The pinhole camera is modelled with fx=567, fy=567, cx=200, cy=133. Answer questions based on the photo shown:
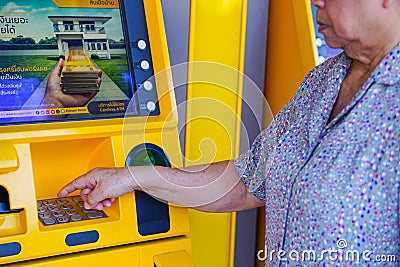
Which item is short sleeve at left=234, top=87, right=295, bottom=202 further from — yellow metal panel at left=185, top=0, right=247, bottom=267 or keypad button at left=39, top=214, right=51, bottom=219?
keypad button at left=39, top=214, right=51, bottom=219

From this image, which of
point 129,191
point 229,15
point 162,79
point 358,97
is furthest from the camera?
point 229,15

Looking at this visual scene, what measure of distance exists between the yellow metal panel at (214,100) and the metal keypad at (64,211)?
19.5 inches

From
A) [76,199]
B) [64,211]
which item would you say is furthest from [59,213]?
[76,199]

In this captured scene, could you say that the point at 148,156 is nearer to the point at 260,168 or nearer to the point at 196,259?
the point at 260,168

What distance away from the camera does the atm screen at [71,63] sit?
1.47 m

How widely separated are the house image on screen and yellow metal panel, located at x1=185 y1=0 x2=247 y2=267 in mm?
428

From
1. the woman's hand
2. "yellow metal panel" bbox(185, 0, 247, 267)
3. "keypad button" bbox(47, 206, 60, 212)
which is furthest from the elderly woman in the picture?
"yellow metal panel" bbox(185, 0, 247, 267)

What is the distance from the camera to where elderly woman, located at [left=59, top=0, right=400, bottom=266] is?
1.20 meters

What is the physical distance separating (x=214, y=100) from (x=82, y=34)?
619mm

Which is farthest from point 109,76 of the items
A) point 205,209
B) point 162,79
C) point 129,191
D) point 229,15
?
point 229,15

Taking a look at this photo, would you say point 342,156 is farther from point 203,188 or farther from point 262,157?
point 203,188

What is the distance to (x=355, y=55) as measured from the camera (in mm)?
1312

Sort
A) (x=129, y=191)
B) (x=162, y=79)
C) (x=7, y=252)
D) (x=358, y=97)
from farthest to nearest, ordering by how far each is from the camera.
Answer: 1. (x=162, y=79)
2. (x=129, y=191)
3. (x=7, y=252)
4. (x=358, y=97)

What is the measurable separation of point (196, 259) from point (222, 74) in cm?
67
